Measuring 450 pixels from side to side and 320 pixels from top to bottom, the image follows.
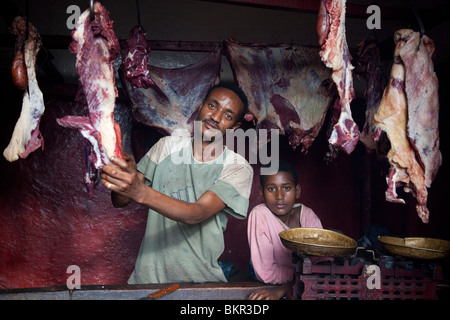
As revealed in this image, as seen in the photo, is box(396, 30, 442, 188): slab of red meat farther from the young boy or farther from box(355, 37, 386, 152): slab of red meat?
the young boy

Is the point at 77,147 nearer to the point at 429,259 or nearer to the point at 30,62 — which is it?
the point at 30,62

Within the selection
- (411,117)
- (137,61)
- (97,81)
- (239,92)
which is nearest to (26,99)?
(97,81)

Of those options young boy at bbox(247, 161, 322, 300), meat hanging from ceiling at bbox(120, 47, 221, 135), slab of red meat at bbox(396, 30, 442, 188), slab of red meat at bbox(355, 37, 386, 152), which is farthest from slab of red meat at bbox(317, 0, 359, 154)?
meat hanging from ceiling at bbox(120, 47, 221, 135)

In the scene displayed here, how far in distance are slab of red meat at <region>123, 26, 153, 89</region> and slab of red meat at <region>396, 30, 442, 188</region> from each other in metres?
1.85

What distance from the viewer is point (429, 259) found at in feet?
7.77

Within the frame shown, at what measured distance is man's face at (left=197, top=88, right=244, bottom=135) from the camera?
3.21 m

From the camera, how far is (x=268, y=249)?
3.29 m

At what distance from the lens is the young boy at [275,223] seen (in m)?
3.18

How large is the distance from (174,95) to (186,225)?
1267 mm

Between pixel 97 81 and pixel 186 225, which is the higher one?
pixel 97 81

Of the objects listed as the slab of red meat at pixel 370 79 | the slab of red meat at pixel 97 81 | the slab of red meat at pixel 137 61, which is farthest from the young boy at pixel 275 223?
the slab of red meat at pixel 97 81

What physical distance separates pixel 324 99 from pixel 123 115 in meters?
2.11

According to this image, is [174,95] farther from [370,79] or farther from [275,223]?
[370,79]

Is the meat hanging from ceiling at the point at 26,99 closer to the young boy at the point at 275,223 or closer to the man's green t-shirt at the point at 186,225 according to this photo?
the man's green t-shirt at the point at 186,225
